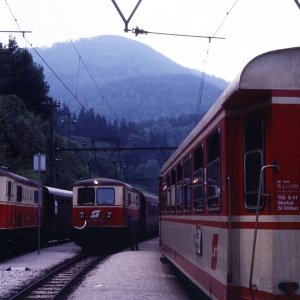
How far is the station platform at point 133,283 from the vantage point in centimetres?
1281

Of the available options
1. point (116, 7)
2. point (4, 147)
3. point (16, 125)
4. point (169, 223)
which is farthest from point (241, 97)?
point (16, 125)

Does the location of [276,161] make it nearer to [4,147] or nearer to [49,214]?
[49,214]

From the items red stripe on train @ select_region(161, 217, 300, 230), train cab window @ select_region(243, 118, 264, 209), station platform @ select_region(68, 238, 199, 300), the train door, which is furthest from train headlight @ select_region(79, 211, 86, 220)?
train cab window @ select_region(243, 118, 264, 209)

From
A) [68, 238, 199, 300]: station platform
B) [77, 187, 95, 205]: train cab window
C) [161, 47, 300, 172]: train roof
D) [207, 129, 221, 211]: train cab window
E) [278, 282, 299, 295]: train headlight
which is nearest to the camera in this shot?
[278, 282, 299, 295]: train headlight

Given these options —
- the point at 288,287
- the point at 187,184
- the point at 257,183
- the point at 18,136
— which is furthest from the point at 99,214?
the point at 18,136

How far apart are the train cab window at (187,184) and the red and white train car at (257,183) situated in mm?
2416

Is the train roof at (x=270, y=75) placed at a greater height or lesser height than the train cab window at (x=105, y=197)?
greater

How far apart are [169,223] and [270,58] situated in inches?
384

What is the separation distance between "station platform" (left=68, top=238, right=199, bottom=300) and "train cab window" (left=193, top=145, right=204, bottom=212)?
293 centimetres

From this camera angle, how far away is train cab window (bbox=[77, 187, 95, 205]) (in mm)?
26766

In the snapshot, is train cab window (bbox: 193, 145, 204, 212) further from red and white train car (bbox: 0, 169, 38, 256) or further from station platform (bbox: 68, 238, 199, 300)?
red and white train car (bbox: 0, 169, 38, 256)

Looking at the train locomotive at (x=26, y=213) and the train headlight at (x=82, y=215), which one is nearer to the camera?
the train locomotive at (x=26, y=213)

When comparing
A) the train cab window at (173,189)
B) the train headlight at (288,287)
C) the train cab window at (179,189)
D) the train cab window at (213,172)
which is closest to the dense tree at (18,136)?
the train cab window at (173,189)

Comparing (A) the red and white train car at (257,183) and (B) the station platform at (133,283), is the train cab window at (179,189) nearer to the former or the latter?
(B) the station platform at (133,283)
